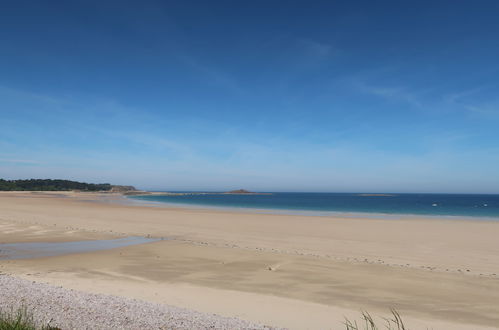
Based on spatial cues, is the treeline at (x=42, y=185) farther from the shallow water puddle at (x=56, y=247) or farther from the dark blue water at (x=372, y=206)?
the shallow water puddle at (x=56, y=247)

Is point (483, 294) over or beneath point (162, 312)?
beneath

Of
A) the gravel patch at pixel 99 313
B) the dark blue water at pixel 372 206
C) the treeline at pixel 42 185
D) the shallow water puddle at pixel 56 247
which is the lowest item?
the dark blue water at pixel 372 206

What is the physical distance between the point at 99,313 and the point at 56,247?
11.3 meters

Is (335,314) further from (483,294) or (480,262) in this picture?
(480,262)

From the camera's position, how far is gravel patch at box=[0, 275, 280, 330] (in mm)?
5328

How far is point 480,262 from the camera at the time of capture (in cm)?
1315

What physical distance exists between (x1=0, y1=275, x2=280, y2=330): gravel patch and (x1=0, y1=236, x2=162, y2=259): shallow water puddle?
23.8 ft

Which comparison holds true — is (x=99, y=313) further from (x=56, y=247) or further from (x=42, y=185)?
(x=42, y=185)

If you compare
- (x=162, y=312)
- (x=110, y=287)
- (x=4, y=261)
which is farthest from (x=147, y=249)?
(x=162, y=312)

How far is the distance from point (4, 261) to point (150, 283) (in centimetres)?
651

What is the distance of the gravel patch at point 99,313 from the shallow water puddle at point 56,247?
23.8 feet

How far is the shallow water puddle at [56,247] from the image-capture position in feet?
43.0

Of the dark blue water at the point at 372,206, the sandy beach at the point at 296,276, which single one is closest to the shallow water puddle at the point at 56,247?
the sandy beach at the point at 296,276

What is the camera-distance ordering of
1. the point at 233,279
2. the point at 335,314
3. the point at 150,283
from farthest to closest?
the point at 233,279
the point at 150,283
the point at 335,314
